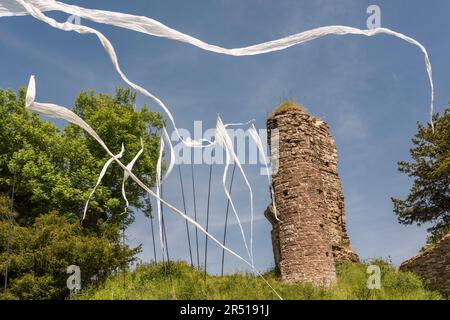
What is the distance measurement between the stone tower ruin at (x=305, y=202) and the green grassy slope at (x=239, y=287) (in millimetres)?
976

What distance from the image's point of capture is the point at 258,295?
13430 millimetres

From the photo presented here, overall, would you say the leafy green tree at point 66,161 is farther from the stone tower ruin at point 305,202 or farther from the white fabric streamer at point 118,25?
the white fabric streamer at point 118,25

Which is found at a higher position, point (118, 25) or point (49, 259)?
point (118, 25)

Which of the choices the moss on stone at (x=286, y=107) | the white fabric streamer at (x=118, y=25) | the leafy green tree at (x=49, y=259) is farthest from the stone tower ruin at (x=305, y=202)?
the white fabric streamer at (x=118, y=25)

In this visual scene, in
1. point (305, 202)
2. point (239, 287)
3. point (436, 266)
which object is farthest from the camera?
point (305, 202)

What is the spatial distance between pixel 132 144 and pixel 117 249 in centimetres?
948

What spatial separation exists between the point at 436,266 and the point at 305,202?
5541 mm

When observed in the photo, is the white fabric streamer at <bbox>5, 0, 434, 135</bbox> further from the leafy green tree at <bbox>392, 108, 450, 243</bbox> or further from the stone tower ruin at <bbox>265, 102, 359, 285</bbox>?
the leafy green tree at <bbox>392, 108, 450, 243</bbox>

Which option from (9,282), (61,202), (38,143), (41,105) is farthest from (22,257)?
(41,105)

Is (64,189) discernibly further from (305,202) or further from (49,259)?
(305,202)

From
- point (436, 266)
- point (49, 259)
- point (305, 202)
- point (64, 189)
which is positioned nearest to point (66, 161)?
point (64, 189)

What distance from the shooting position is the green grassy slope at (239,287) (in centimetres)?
1447

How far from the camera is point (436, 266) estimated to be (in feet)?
64.8
